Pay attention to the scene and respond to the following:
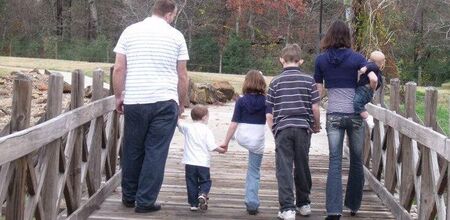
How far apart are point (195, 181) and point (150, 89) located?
0.99 metres

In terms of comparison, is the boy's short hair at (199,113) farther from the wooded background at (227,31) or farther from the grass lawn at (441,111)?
the wooded background at (227,31)

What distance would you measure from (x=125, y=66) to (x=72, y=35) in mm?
40620

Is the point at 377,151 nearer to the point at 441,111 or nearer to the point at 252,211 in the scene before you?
the point at 252,211

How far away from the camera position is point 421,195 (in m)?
5.73

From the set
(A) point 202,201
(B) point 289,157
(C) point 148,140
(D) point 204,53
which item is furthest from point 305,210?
(D) point 204,53

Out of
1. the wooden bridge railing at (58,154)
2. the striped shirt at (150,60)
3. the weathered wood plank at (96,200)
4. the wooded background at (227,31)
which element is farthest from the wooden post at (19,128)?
the wooded background at (227,31)

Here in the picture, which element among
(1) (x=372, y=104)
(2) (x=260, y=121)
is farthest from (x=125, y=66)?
(1) (x=372, y=104)

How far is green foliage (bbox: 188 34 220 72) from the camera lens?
38.9 m

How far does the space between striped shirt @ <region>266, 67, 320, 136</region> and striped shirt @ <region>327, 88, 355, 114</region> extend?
18 cm

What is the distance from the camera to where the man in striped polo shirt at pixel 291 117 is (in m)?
6.12

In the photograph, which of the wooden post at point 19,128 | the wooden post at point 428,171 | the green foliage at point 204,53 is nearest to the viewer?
the wooden post at point 19,128

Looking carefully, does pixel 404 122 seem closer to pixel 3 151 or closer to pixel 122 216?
pixel 122 216

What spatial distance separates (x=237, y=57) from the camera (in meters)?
37.7

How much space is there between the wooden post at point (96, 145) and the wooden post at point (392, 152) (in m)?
2.70
